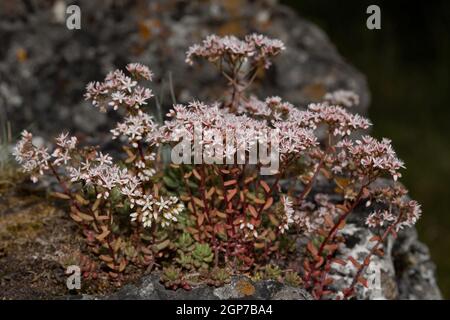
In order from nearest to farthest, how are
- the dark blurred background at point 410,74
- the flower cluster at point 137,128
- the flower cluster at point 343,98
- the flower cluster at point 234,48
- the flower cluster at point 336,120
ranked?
the flower cluster at point 137,128, the flower cluster at point 336,120, the flower cluster at point 234,48, the flower cluster at point 343,98, the dark blurred background at point 410,74

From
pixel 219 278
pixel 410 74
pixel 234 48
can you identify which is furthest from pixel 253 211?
pixel 410 74

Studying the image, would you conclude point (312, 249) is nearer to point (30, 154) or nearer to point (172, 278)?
point (172, 278)

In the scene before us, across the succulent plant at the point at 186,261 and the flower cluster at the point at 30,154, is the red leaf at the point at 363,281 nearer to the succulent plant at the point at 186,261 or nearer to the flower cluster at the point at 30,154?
the succulent plant at the point at 186,261

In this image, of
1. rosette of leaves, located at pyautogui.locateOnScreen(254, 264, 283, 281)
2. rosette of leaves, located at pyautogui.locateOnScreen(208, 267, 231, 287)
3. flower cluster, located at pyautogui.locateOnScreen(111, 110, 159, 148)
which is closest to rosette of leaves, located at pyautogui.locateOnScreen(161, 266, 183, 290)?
rosette of leaves, located at pyautogui.locateOnScreen(208, 267, 231, 287)

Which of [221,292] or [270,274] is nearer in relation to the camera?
[221,292]

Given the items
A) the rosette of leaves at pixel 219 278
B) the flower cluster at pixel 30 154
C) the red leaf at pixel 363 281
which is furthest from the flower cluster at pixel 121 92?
the red leaf at pixel 363 281
